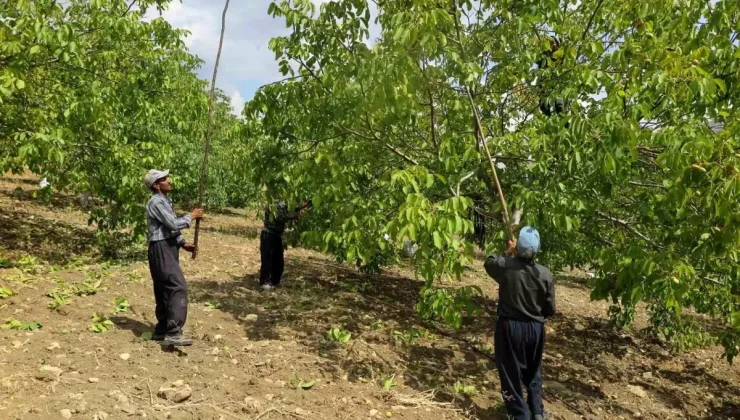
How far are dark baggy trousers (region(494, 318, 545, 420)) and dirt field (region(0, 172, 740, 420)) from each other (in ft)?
1.53

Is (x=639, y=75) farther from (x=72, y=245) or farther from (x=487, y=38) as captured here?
(x=72, y=245)

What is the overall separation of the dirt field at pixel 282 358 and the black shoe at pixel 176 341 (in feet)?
0.35

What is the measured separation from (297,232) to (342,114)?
4.07m

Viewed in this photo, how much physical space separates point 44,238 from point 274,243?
4.87 meters

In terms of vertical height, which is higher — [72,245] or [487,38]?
[487,38]

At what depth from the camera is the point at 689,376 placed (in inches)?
283

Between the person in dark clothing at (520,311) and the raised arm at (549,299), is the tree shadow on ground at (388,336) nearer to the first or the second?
the person in dark clothing at (520,311)

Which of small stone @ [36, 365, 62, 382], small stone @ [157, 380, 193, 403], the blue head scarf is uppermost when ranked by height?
the blue head scarf

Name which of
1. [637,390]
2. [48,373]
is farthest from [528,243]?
[48,373]

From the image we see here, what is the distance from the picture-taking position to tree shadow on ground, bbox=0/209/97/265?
8.59 metres

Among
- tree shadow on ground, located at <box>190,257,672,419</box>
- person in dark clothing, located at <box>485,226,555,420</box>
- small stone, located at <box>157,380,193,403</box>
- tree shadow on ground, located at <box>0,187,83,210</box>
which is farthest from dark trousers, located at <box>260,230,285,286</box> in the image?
tree shadow on ground, located at <box>0,187,83,210</box>

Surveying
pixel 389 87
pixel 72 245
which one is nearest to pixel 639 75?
pixel 389 87

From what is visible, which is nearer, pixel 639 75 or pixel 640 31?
pixel 639 75

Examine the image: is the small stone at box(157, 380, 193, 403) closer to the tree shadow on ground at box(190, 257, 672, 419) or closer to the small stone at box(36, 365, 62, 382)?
the small stone at box(36, 365, 62, 382)
